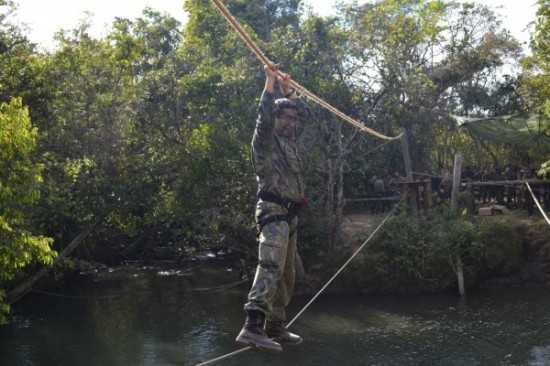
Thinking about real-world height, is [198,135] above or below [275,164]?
above

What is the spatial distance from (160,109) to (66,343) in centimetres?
750

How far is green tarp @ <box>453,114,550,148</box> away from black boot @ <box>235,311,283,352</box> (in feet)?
50.9

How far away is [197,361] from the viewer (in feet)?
47.4

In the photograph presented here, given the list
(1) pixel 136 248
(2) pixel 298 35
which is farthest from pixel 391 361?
(1) pixel 136 248

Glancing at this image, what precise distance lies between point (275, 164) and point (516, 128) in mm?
15623

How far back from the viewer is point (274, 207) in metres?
5.13

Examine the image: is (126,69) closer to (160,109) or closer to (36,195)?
(160,109)

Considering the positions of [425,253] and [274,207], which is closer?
[274,207]

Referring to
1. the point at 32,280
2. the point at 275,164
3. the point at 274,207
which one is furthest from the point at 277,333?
the point at 32,280

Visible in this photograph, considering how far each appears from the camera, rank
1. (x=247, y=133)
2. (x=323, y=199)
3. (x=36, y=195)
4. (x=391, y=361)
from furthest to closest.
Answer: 1. (x=323, y=199)
2. (x=247, y=133)
3. (x=391, y=361)
4. (x=36, y=195)

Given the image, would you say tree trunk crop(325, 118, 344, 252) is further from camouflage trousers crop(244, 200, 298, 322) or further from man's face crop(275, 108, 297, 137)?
camouflage trousers crop(244, 200, 298, 322)

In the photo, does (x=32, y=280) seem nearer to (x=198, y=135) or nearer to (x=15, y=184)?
(x=198, y=135)

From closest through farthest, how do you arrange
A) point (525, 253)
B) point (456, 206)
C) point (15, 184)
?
point (15, 184) < point (456, 206) < point (525, 253)

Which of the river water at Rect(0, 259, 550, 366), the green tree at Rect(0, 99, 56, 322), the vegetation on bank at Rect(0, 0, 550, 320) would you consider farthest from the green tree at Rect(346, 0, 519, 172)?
the green tree at Rect(0, 99, 56, 322)
